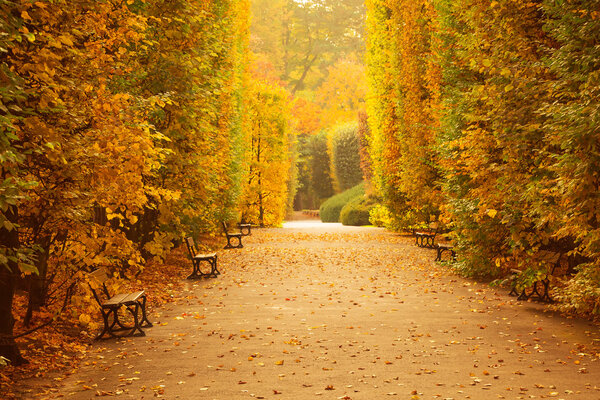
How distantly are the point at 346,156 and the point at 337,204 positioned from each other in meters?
4.45

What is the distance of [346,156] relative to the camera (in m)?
48.0

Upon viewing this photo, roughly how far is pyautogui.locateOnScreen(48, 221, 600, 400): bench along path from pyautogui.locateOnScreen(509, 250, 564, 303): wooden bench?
1.26ft

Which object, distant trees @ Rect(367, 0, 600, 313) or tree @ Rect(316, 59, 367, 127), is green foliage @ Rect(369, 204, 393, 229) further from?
tree @ Rect(316, 59, 367, 127)

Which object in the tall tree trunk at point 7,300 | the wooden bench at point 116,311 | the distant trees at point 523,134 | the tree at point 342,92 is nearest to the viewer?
the tall tree trunk at point 7,300

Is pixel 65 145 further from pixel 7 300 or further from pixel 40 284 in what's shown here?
pixel 40 284

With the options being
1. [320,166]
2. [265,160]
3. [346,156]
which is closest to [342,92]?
[320,166]

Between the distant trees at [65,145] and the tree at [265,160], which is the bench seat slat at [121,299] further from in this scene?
the tree at [265,160]

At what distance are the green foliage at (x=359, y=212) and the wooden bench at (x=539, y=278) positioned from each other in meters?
25.1

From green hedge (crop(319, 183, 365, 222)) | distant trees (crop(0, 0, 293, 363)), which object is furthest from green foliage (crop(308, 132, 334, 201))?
distant trees (crop(0, 0, 293, 363))

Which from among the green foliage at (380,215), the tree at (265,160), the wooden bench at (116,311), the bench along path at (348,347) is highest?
the tree at (265,160)

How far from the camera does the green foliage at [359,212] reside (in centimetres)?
3784

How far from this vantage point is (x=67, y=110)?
6812 mm

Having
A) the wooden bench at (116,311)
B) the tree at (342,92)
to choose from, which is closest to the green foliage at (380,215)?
the wooden bench at (116,311)

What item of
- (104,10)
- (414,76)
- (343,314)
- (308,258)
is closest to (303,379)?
(343,314)
